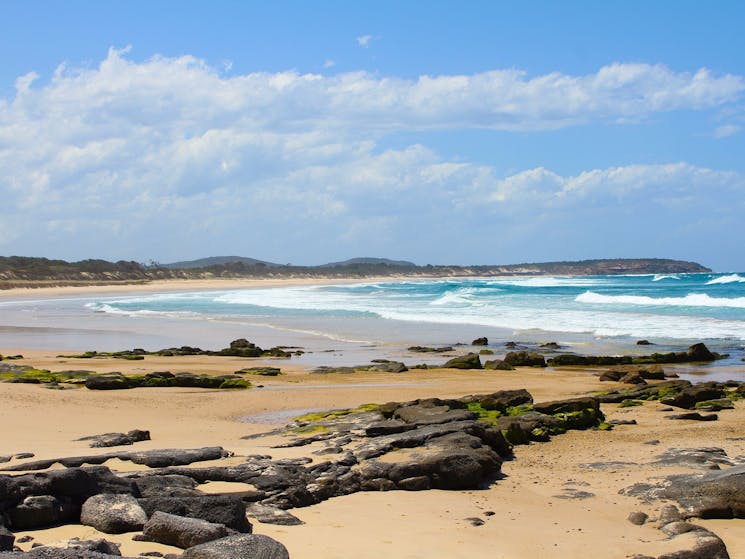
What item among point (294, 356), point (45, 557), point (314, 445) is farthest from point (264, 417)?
point (294, 356)

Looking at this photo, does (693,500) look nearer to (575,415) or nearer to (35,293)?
(575,415)

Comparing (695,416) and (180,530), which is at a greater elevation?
(180,530)

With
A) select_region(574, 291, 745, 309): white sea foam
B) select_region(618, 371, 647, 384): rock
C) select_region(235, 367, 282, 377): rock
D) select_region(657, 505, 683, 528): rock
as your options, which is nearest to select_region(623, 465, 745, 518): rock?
select_region(657, 505, 683, 528): rock

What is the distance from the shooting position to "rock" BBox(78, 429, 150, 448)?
9.64 metres

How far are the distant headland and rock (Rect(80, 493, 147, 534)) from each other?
7561cm

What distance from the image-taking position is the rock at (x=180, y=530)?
535 centimetres

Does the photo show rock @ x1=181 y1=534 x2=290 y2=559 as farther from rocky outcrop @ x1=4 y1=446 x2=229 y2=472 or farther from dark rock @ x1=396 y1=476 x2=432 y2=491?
rocky outcrop @ x1=4 y1=446 x2=229 y2=472

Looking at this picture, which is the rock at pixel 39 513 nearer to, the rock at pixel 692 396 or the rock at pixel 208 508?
the rock at pixel 208 508

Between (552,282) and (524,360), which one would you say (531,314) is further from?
(552,282)

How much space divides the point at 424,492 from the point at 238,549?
3325 millimetres

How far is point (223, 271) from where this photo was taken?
405 ft

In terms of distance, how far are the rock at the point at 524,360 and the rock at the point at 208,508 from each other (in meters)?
15.8

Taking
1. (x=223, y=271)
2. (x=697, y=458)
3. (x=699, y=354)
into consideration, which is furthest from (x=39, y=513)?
(x=223, y=271)

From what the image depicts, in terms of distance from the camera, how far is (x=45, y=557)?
4316mm
